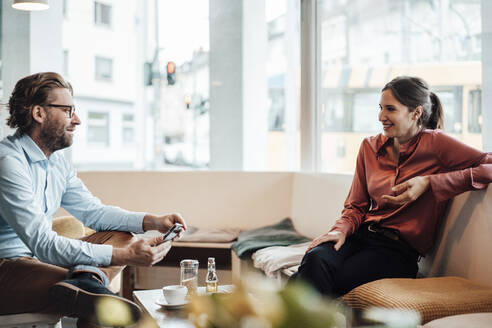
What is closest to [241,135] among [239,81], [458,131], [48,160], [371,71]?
[239,81]

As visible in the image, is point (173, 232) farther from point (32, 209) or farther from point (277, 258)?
point (277, 258)

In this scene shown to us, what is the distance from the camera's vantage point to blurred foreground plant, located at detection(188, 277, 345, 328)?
53 cm

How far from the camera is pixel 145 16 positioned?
5148 millimetres

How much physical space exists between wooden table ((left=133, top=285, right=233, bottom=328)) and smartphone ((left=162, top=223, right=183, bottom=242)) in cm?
26

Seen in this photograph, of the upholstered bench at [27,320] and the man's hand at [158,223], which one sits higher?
the man's hand at [158,223]

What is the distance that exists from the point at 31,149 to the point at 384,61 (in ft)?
9.22

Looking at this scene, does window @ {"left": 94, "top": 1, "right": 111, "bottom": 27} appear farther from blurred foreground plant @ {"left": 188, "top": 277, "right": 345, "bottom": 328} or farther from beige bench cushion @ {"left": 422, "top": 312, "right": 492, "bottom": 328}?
blurred foreground plant @ {"left": 188, "top": 277, "right": 345, "bottom": 328}

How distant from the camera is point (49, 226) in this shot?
1.99m

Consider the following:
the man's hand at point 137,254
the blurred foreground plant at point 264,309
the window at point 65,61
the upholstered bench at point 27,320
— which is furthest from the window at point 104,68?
the blurred foreground plant at point 264,309

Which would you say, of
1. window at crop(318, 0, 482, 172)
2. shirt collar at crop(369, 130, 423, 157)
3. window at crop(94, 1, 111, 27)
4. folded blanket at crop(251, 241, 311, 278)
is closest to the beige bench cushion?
shirt collar at crop(369, 130, 423, 157)

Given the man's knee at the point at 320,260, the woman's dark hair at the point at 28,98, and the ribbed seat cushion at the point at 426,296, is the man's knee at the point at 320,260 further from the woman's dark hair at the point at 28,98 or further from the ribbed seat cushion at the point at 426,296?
the woman's dark hair at the point at 28,98

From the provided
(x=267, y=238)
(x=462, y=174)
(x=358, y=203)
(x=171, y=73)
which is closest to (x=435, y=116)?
(x=462, y=174)

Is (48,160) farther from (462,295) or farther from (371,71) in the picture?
(371,71)

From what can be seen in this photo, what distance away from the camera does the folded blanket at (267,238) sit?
327 centimetres
